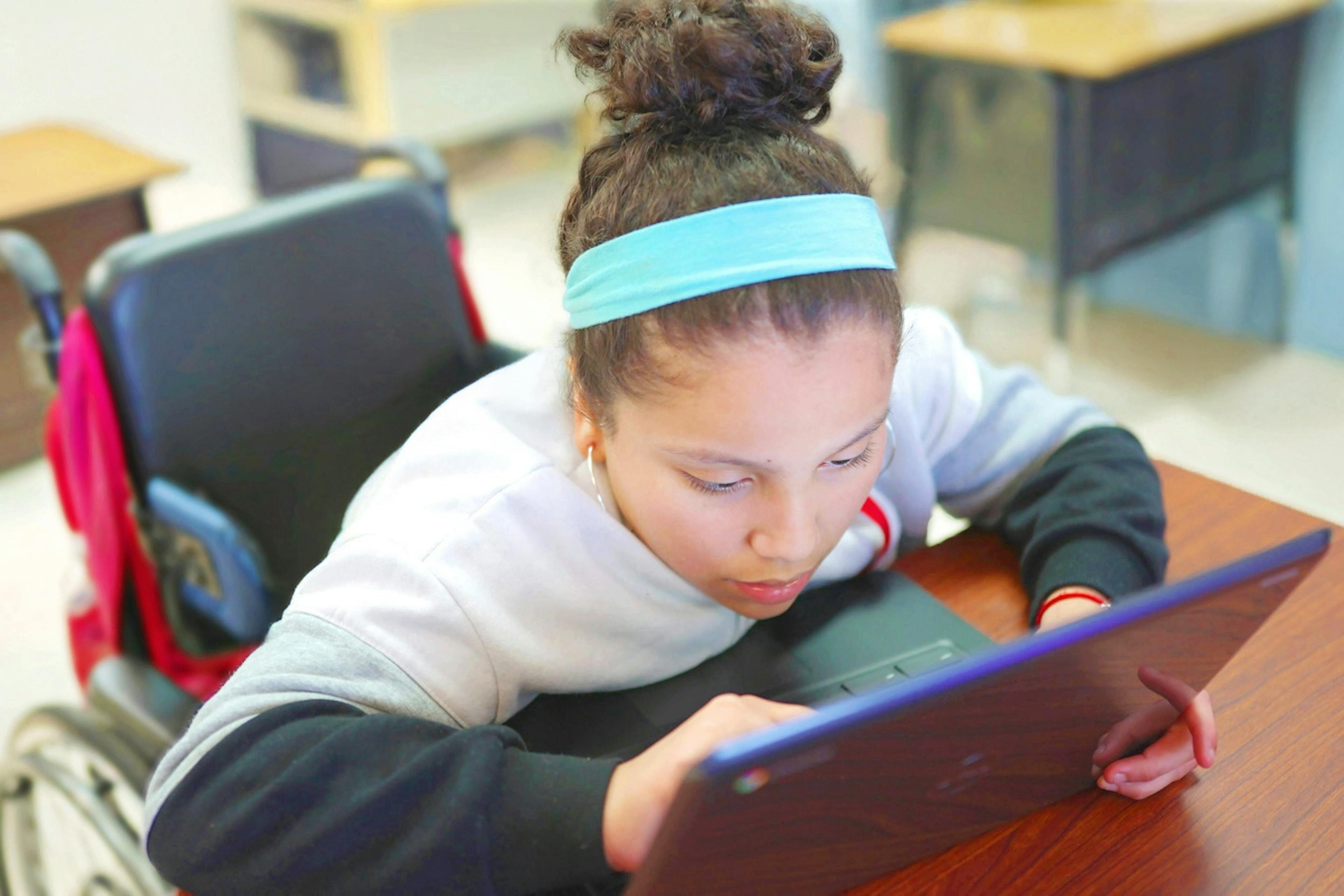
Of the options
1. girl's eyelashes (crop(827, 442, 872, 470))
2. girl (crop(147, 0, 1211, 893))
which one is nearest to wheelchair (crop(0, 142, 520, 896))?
girl (crop(147, 0, 1211, 893))

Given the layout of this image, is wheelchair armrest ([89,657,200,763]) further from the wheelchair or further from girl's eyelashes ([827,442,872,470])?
girl's eyelashes ([827,442,872,470])

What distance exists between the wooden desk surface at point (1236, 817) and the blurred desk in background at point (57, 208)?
6.56 feet

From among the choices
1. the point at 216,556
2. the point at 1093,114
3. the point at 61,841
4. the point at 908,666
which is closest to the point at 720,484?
the point at 908,666

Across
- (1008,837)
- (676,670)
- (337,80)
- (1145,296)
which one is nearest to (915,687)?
(1008,837)

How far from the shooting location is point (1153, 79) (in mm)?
2457

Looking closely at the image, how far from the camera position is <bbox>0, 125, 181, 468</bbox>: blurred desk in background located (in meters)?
2.32

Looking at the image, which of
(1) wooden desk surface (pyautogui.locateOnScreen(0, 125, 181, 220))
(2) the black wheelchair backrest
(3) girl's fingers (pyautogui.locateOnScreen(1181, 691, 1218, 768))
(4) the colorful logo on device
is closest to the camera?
(4) the colorful logo on device

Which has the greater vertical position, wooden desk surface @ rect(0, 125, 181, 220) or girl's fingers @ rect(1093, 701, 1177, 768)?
wooden desk surface @ rect(0, 125, 181, 220)

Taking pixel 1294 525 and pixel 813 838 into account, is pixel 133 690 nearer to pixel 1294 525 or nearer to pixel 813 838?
pixel 813 838

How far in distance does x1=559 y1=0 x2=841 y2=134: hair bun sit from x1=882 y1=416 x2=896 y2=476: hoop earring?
258 mm

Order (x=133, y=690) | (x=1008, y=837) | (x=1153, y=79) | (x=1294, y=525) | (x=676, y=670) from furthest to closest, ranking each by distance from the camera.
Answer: (x=1153, y=79)
(x=133, y=690)
(x=1294, y=525)
(x=676, y=670)
(x=1008, y=837)

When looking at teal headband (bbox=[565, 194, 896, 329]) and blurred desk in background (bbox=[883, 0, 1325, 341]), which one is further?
blurred desk in background (bbox=[883, 0, 1325, 341])

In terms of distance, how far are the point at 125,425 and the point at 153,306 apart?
0.12 m

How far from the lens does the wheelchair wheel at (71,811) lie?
1153mm
